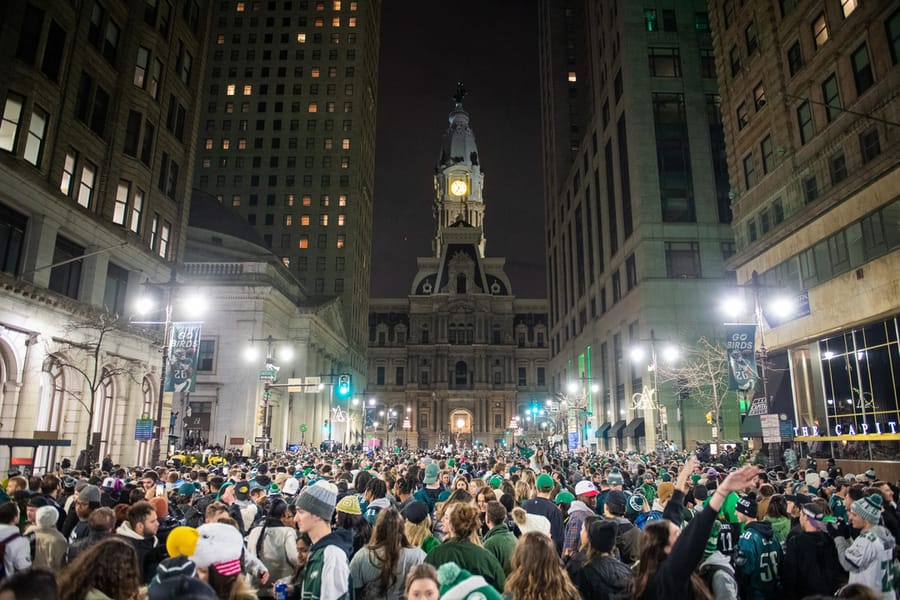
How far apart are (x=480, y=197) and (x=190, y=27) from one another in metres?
128

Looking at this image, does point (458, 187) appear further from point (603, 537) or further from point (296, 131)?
point (603, 537)

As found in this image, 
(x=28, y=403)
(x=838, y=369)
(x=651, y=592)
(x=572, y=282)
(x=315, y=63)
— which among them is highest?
(x=315, y=63)

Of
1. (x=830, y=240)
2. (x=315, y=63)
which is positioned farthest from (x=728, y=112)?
(x=315, y=63)

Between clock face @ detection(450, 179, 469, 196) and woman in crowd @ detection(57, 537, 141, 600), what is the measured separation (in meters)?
160

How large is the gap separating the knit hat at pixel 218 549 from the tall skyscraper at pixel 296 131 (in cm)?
8974

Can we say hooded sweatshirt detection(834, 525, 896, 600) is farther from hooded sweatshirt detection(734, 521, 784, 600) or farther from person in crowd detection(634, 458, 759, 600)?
person in crowd detection(634, 458, 759, 600)

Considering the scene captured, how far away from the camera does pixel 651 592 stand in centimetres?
506

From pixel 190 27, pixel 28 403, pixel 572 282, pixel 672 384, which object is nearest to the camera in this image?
pixel 28 403

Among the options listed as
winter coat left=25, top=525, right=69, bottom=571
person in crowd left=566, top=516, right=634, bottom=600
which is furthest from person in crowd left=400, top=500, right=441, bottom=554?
winter coat left=25, top=525, right=69, bottom=571

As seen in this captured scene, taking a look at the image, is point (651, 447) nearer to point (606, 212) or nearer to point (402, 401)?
point (606, 212)

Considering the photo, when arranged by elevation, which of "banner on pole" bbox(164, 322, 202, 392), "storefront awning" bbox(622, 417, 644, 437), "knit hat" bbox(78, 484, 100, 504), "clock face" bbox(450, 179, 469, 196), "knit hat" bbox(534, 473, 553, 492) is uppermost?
"clock face" bbox(450, 179, 469, 196)

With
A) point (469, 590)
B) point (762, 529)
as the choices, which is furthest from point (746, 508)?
point (469, 590)

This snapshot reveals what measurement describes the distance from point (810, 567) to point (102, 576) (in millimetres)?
7803

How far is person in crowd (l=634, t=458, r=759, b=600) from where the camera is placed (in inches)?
189
